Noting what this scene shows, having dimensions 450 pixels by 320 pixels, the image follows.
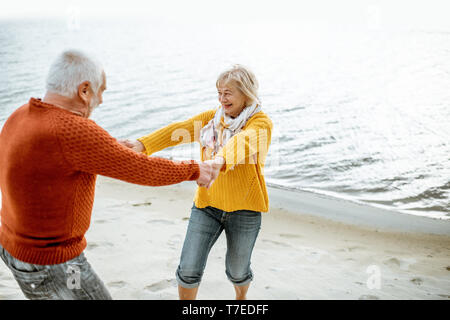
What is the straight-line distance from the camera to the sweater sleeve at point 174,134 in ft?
9.49

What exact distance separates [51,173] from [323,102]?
1131 centimetres

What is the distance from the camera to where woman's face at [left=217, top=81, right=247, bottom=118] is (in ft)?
9.03

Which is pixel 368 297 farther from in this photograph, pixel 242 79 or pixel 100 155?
pixel 100 155

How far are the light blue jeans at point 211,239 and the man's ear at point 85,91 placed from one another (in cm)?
119

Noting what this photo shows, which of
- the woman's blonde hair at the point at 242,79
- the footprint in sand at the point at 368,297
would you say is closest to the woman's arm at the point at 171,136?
the woman's blonde hair at the point at 242,79

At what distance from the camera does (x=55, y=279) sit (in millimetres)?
1923

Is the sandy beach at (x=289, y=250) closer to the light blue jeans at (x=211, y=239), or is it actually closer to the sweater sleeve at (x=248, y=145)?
the light blue jeans at (x=211, y=239)

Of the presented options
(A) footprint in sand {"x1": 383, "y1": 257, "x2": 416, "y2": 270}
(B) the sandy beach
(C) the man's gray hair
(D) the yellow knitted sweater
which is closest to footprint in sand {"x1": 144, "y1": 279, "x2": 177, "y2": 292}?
(B) the sandy beach

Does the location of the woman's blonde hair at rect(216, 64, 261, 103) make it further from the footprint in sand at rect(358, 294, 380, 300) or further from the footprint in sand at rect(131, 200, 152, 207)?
the footprint in sand at rect(131, 200, 152, 207)

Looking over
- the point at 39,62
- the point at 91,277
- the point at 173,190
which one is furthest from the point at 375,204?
the point at 39,62

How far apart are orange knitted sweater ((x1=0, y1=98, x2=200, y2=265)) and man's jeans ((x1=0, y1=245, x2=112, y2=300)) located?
1.4 inches

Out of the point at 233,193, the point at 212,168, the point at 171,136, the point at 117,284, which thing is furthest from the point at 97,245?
the point at 212,168
